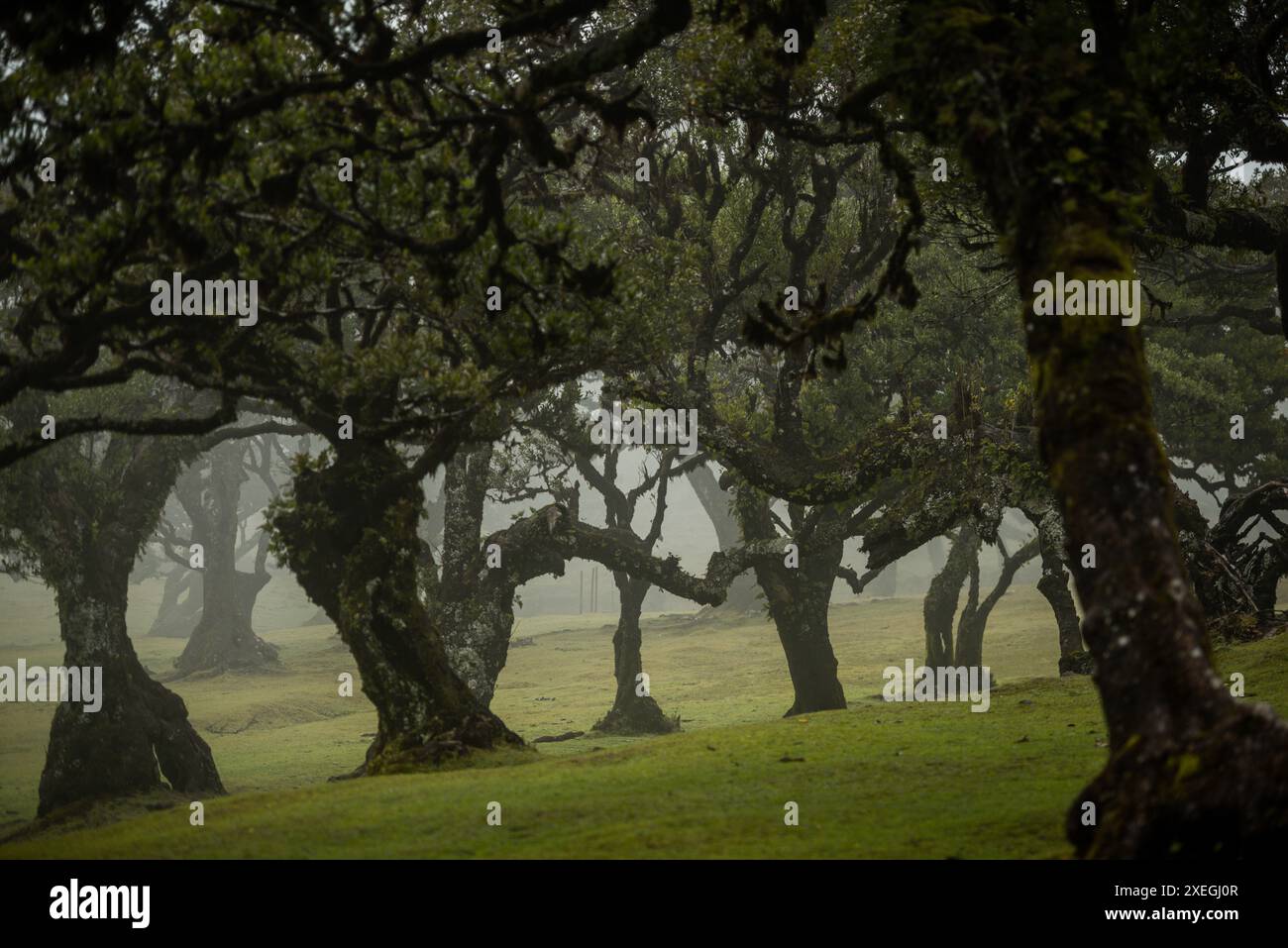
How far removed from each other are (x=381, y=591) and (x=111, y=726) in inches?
462

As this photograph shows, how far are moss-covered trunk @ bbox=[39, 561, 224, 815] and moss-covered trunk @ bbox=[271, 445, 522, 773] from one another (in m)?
10.2

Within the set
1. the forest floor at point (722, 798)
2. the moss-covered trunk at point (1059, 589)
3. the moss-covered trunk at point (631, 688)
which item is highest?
the moss-covered trunk at point (1059, 589)

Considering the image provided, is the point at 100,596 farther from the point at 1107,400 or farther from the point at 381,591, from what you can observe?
the point at 1107,400

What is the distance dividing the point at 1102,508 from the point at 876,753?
6.27 meters

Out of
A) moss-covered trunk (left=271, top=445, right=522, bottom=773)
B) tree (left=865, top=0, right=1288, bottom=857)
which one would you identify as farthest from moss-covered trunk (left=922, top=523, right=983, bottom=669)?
tree (left=865, top=0, right=1288, bottom=857)

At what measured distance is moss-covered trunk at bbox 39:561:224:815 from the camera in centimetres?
2342

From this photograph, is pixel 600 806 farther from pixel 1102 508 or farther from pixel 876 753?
pixel 1102 508

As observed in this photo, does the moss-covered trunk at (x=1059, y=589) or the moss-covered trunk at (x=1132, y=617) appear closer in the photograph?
the moss-covered trunk at (x=1132, y=617)

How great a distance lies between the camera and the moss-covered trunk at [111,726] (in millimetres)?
23422

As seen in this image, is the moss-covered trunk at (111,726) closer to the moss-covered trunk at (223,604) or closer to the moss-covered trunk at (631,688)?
the moss-covered trunk at (631,688)

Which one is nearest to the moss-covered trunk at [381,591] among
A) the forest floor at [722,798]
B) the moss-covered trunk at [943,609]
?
the forest floor at [722,798]

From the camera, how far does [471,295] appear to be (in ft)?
52.4

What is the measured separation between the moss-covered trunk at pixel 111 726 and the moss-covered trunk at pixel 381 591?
1016cm
